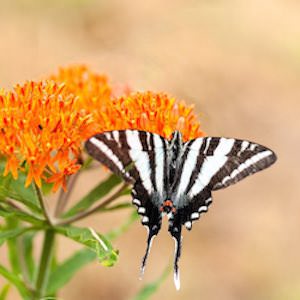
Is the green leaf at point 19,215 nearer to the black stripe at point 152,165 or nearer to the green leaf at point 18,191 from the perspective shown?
the green leaf at point 18,191

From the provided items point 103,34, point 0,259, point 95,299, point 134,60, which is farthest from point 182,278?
point 103,34

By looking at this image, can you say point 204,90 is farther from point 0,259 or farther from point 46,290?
point 46,290

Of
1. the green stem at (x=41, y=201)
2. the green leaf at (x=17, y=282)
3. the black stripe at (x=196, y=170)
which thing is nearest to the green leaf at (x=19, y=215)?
the green stem at (x=41, y=201)

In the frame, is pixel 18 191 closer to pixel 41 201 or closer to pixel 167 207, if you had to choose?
pixel 41 201

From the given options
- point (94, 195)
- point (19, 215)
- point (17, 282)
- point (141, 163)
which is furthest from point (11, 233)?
point (141, 163)

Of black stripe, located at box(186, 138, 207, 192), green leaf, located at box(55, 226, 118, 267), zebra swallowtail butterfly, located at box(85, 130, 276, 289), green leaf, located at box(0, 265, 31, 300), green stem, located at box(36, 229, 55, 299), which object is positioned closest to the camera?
green leaf, located at box(55, 226, 118, 267)

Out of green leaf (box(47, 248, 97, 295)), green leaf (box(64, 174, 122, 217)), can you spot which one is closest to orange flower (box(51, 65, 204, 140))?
green leaf (box(64, 174, 122, 217))

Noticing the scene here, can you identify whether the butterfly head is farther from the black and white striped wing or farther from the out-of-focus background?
the out-of-focus background
